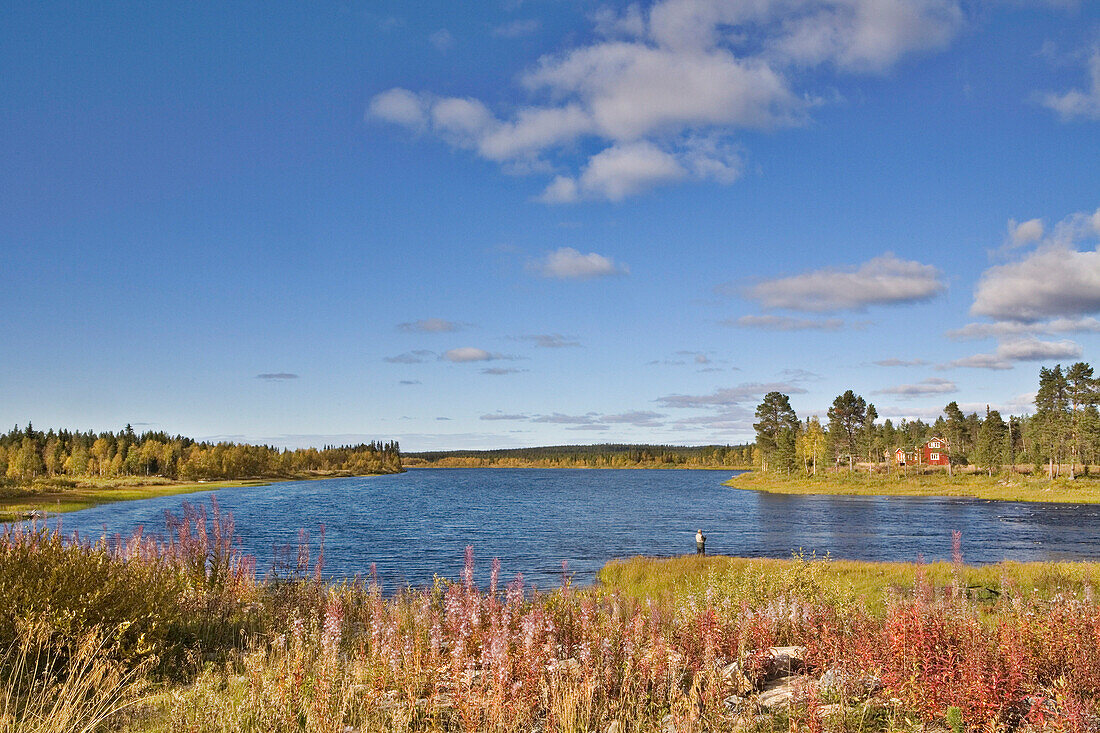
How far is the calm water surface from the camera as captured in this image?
37.2m

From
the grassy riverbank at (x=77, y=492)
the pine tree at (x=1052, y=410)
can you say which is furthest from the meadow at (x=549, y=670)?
the pine tree at (x=1052, y=410)

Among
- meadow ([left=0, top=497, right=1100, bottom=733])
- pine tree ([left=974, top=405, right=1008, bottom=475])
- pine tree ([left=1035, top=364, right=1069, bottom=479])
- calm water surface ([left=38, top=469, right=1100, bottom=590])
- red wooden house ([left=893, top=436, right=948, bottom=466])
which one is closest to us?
meadow ([left=0, top=497, right=1100, bottom=733])

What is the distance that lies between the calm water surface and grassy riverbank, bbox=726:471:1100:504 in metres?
7.21

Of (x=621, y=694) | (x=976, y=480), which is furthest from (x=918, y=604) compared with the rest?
(x=976, y=480)

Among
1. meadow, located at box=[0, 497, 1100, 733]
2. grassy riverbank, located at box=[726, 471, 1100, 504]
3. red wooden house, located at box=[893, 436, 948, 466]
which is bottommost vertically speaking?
grassy riverbank, located at box=[726, 471, 1100, 504]

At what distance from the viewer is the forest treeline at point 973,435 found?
311 feet

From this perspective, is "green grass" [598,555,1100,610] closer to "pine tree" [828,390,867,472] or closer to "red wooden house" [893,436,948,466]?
"pine tree" [828,390,867,472]

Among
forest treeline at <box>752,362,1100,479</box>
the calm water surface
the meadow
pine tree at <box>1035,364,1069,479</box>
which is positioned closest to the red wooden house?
forest treeline at <box>752,362,1100,479</box>

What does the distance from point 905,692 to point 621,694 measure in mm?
2513

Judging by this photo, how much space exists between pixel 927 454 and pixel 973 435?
49.4 feet

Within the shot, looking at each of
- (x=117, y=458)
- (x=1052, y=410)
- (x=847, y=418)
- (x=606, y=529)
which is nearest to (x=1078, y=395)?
(x=1052, y=410)

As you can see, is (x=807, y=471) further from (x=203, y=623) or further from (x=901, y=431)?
(x=203, y=623)

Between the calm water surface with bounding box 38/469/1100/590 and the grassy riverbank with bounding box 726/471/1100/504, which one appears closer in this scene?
the calm water surface with bounding box 38/469/1100/590

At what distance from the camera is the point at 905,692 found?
6.10m
